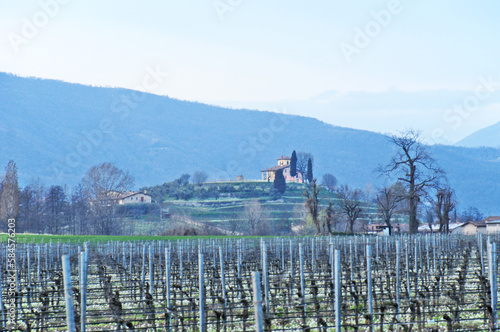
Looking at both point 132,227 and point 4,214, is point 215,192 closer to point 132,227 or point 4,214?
point 132,227

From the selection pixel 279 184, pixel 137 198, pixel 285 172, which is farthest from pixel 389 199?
pixel 285 172

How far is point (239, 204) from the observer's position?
396 ft

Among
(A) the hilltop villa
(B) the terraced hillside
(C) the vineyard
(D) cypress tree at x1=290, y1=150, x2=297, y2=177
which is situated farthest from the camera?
(A) the hilltop villa

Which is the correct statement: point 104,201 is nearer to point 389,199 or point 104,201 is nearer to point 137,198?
point 137,198

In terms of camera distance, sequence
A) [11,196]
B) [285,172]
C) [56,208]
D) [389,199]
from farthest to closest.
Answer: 1. [285,172]
2. [56,208]
3. [389,199]
4. [11,196]

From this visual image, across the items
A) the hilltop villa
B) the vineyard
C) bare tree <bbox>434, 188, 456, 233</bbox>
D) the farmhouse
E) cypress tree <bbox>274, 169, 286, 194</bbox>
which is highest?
the hilltop villa

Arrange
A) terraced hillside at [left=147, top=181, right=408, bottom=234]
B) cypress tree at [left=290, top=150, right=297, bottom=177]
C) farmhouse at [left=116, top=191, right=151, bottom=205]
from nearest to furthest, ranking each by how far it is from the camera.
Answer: terraced hillside at [left=147, top=181, right=408, bottom=234], farmhouse at [left=116, top=191, right=151, bottom=205], cypress tree at [left=290, top=150, right=297, bottom=177]

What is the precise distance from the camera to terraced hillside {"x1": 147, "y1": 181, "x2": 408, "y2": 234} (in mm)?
100562

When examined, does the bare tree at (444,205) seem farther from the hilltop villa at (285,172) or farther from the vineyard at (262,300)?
the hilltop villa at (285,172)

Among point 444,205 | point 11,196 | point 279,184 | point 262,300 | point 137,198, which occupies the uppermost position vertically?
point 279,184

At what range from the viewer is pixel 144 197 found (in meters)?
121

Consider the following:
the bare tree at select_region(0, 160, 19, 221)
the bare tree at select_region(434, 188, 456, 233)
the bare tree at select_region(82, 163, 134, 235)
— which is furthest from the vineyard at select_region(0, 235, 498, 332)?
the bare tree at select_region(82, 163, 134, 235)

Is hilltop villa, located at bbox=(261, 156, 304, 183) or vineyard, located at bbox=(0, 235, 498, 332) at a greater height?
hilltop villa, located at bbox=(261, 156, 304, 183)

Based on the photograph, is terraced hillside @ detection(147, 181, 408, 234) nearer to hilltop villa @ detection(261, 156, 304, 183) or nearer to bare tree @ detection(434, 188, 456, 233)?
hilltop villa @ detection(261, 156, 304, 183)
